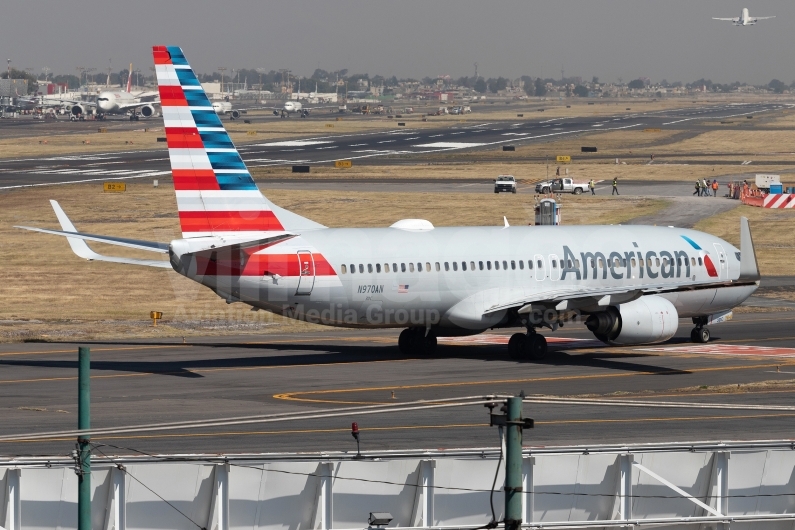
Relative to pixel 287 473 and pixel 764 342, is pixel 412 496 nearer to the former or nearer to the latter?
pixel 287 473

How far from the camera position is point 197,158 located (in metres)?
41.1

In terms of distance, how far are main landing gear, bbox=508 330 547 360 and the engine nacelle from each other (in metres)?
2.26

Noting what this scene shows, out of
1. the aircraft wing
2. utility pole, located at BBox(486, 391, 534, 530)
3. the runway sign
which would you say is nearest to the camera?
utility pole, located at BBox(486, 391, 534, 530)

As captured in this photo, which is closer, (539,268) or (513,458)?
(513,458)

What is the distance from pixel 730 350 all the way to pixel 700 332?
2815 mm

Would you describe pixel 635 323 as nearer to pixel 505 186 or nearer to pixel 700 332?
pixel 700 332

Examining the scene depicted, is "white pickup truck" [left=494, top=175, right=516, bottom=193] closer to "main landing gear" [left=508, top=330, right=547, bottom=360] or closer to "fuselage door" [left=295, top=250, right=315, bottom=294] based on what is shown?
"main landing gear" [left=508, top=330, right=547, bottom=360]

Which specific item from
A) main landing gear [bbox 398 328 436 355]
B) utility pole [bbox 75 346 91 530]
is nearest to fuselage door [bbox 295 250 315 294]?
main landing gear [bbox 398 328 436 355]

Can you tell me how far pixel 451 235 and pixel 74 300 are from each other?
80.1 feet

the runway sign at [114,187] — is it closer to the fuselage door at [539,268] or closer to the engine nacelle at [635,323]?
the fuselage door at [539,268]

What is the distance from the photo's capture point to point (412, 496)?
1872cm

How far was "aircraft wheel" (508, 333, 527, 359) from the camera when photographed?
156ft

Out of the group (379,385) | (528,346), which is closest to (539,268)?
(528,346)

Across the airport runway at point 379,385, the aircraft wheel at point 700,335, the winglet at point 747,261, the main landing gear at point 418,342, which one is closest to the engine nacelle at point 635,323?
the airport runway at point 379,385
